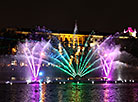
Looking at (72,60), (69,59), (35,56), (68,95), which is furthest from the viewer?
(72,60)

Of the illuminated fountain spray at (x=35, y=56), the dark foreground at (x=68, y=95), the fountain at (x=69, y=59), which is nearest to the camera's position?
the dark foreground at (x=68, y=95)

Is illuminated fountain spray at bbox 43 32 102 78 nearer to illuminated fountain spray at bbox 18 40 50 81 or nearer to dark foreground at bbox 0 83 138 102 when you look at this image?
illuminated fountain spray at bbox 18 40 50 81

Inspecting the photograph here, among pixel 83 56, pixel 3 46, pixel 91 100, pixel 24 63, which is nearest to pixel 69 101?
pixel 91 100

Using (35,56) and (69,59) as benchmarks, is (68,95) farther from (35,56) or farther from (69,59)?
(69,59)

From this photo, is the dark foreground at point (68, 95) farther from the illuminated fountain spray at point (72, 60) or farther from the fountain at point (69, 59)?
the illuminated fountain spray at point (72, 60)

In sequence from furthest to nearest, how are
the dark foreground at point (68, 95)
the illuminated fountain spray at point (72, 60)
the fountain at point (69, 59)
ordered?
the illuminated fountain spray at point (72, 60), the fountain at point (69, 59), the dark foreground at point (68, 95)

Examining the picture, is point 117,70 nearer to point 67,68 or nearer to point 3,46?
point 67,68

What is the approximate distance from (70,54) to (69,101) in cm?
3490

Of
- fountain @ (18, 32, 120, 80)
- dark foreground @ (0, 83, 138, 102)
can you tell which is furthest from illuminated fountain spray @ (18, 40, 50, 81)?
dark foreground @ (0, 83, 138, 102)

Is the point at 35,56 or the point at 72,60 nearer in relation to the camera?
the point at 35,56

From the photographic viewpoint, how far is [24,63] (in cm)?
4512

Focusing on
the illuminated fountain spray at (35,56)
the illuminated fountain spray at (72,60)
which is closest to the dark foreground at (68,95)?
the illuminated fountain spray at (35,56)

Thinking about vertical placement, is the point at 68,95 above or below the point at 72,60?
below

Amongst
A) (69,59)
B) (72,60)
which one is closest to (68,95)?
(69,59)
